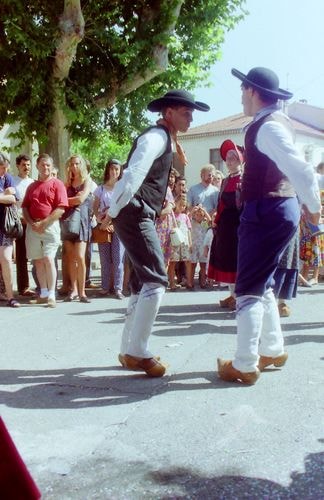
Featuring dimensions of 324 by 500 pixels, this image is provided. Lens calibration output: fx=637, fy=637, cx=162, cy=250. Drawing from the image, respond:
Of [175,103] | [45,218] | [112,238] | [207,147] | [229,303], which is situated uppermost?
[207,147]

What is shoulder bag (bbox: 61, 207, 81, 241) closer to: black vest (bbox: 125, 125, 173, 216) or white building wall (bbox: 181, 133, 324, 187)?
black vest (bbox: 125, 125, 173, 216)

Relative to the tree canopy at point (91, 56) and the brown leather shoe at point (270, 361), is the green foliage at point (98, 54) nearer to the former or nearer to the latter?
the tree canopy at point (91, 56)

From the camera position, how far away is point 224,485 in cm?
287

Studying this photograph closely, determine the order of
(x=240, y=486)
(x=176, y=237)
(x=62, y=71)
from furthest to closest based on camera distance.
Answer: (x=62, y=71) < (x=176, y=237) < (x=240, y=486)

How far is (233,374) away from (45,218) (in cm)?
457

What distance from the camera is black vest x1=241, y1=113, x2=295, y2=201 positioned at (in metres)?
4.35

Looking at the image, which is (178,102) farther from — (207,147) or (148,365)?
(207,147)

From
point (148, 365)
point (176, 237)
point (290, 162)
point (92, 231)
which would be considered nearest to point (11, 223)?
point (92, 231)

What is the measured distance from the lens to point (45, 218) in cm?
836

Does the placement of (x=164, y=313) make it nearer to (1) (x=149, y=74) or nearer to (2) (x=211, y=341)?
(2) (x=211, y=341)

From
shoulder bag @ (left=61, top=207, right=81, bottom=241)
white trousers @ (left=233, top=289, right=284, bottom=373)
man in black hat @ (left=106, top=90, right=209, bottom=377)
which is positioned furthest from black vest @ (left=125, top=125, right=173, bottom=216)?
shoulder bag @ (left=61, top=207, right=81, bottom=241)

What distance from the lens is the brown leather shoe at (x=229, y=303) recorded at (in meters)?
7.95

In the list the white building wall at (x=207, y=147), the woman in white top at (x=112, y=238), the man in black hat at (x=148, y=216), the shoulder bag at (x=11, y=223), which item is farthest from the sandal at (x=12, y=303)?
the white building wall at (x=207, y=147)

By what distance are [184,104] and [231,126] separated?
151 ft
